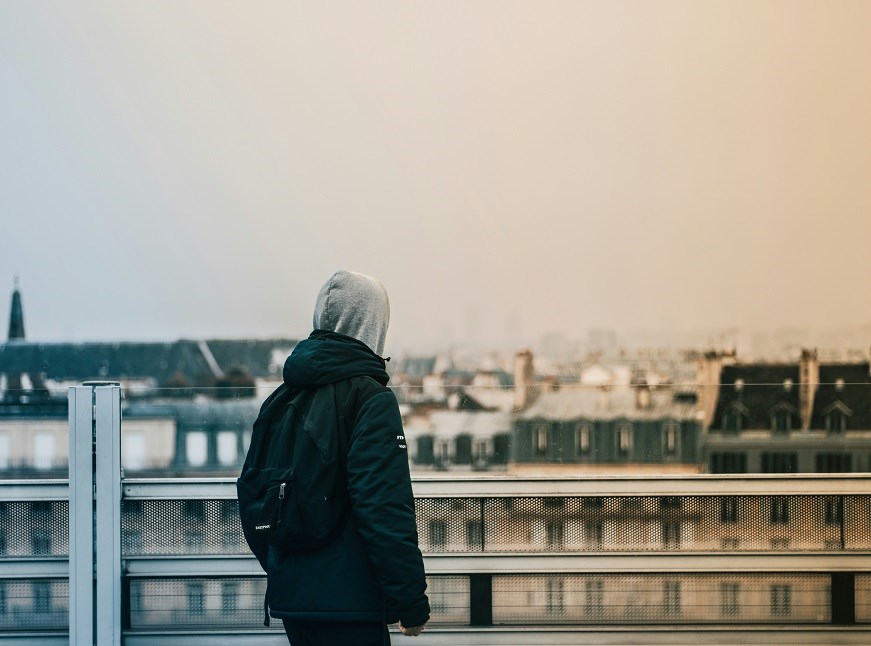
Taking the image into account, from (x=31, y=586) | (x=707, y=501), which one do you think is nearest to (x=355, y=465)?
(x=707, y=501)

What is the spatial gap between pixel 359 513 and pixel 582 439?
3.01 ft

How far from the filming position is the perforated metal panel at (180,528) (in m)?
2.12

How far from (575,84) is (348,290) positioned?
2.85 meters

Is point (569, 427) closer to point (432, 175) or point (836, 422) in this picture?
point (836, 422)

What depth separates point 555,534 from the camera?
6.88 ft

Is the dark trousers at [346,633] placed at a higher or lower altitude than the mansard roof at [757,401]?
lower

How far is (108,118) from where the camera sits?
423cm

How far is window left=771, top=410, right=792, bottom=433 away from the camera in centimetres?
201

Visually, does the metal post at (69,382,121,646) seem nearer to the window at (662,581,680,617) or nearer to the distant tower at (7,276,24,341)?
the window at (662,581,680,617)

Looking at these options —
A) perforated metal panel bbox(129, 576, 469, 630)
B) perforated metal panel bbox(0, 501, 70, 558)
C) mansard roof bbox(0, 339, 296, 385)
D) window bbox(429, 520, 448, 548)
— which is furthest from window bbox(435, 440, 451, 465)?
mansard roof bbox(0, 339, 296, 385)

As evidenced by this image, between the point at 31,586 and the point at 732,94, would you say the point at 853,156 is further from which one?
the point at 31,586

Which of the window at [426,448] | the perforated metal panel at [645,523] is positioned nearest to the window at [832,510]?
the perforated metal panel at [645,523]

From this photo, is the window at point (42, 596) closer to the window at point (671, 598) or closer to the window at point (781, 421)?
the window at point (671, 598)

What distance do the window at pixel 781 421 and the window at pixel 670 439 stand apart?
225 mm
